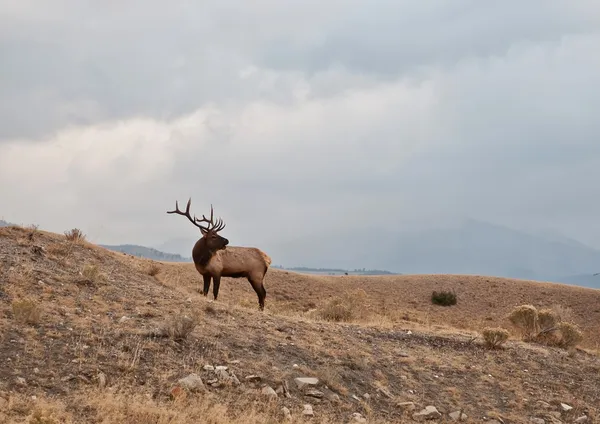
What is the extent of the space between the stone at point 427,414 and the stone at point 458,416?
26 centimetres

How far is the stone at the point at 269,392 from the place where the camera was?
9359 mm

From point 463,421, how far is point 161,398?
488 cm

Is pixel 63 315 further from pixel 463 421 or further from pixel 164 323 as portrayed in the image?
pixel 463 421

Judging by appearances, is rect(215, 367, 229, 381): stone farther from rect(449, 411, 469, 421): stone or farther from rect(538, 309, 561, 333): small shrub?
rect(538, 309, 561, 333): small shrub

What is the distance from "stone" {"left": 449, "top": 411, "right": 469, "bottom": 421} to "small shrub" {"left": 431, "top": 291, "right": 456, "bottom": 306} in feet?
92.0

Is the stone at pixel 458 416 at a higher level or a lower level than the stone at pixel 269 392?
lower

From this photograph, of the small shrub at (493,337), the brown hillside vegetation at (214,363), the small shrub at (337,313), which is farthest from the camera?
the small shrub at (337,313)

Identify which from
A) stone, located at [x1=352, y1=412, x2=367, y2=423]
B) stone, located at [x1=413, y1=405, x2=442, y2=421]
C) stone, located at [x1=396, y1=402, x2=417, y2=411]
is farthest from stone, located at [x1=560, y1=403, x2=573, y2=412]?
stone, located at [x1=352, y1=412, x2=367, y2=423]

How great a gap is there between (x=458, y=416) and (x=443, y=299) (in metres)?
28.6

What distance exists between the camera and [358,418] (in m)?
9.32

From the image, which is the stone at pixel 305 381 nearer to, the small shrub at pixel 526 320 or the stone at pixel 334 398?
the stone at pixel 334 398

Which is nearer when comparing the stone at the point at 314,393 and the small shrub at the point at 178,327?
the stone at the point at 314,393

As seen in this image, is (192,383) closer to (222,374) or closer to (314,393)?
(222,374)

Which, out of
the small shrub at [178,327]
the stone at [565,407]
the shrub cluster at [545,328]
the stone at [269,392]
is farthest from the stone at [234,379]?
the shrub cluster at [545,328]
